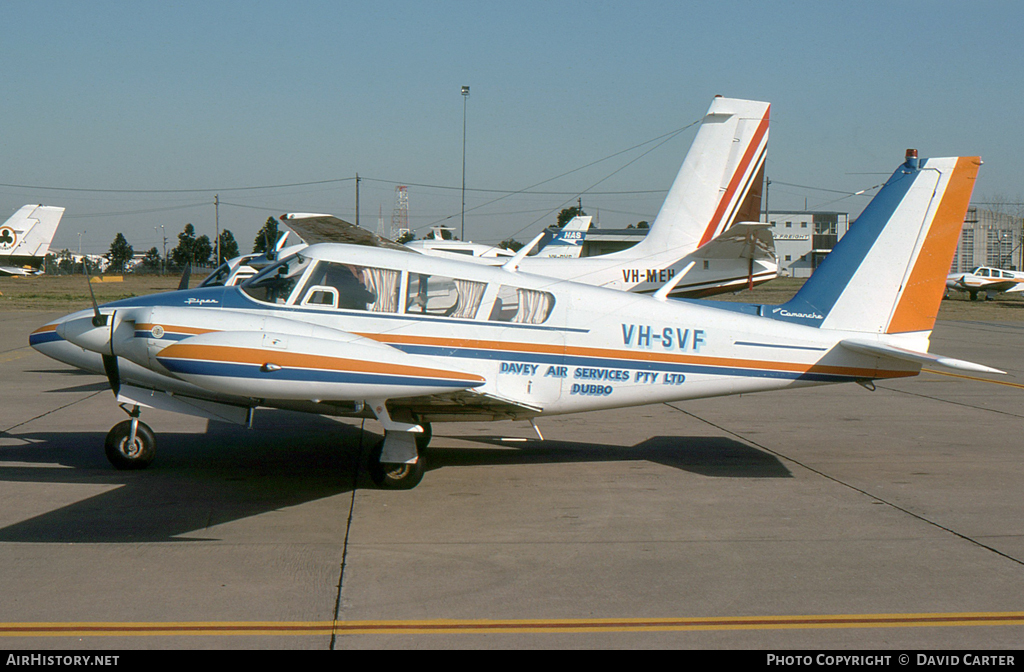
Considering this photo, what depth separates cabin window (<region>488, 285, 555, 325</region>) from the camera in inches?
318

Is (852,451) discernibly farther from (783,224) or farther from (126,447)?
(783,224)

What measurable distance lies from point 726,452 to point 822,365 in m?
1.91

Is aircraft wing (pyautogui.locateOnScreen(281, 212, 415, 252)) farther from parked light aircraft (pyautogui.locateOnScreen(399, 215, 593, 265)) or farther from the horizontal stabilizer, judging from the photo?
the horizontal stabilizer

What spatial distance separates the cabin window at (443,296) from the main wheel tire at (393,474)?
1391 mm

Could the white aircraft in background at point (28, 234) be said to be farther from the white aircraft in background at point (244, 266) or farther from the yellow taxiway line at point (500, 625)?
the yellow taxiway line at point (500, 625)

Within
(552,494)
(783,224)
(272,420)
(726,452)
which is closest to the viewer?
(552,494)

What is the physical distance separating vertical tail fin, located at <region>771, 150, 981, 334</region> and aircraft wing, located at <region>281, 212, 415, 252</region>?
48.9 feet

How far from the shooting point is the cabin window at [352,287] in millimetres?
7941

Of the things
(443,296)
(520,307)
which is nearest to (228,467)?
(443,296)

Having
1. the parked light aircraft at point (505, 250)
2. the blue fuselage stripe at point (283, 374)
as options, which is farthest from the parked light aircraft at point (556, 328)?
the parked light aircraft at point (505, 250)

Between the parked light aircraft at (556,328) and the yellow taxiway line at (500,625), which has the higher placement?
the parked light aircraft at (556,328)

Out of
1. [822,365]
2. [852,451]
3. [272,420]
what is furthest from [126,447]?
[852,451]

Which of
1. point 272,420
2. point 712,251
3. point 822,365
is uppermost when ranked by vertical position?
point 712,251

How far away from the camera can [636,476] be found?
8492mm
